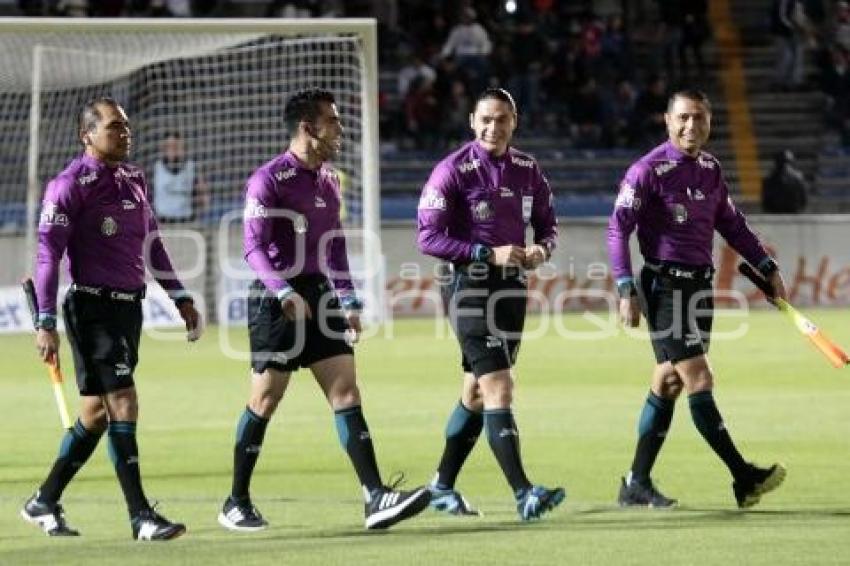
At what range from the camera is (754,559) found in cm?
874

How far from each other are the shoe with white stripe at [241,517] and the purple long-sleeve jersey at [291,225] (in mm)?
1054

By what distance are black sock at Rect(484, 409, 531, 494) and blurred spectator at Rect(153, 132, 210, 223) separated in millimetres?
15264

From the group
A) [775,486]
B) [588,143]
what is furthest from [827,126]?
[775,486]

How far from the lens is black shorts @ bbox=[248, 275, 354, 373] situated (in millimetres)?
10000

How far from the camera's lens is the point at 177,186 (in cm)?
2531

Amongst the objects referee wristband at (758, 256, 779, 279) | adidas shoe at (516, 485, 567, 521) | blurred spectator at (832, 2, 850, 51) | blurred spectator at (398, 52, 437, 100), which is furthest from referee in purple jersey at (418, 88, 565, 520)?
blurred spectator at (832, 2, 850, 51)

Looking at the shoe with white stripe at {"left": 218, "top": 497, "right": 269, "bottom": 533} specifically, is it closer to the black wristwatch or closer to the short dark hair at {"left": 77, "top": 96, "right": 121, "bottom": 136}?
the short dark hair at {"left": 77, "top": 96, "right": 121, "bottom": 136}

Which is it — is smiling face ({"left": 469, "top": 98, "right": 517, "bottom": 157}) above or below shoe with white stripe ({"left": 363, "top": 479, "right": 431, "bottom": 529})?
above

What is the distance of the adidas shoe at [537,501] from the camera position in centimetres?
984

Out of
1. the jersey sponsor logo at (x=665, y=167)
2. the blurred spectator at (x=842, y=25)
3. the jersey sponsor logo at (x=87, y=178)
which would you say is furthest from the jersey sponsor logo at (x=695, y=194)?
the blurred spectator at (x=842, y=25)

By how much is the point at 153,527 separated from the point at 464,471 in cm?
315

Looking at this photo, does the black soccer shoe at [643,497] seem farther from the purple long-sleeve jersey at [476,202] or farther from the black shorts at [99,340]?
the black shorts at [99,340]

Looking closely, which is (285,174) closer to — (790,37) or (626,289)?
(626,289)

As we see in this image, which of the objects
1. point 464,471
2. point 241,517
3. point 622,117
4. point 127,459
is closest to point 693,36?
point 622,117
